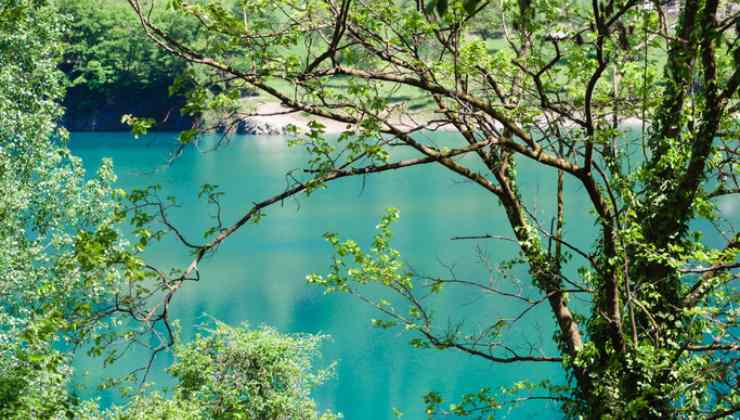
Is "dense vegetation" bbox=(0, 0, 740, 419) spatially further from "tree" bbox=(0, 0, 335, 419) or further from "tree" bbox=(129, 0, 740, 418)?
"tree" bbox=(0, 0, 335, 419)

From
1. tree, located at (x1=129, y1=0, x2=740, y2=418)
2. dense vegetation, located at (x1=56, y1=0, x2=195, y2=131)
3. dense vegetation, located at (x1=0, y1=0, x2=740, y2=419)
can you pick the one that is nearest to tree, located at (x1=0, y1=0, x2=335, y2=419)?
dense vegetation, located at (x1=0, y1=0, x2=740, y2=419)

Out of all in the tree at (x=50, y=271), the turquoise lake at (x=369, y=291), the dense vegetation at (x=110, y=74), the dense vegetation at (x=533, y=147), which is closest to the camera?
the dense vegetation at (x=533, y=147)

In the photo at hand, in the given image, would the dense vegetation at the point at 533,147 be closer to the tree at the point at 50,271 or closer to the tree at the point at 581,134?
the tree at the point at 581,134

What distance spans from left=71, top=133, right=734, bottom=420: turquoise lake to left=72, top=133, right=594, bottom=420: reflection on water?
0.03 metres

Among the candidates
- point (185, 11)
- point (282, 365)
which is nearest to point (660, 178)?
point (185, 11)

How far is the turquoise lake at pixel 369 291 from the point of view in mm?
14055

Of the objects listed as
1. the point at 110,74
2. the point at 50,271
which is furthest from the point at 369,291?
the point at 110,74

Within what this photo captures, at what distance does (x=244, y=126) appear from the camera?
51125mm

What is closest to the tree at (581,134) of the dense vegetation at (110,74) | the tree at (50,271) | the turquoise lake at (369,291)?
the turquoise lake at (369,291)

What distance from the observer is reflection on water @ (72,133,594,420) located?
14148 mm

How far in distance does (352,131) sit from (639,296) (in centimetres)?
211

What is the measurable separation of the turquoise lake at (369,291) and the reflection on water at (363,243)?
0.11 ft

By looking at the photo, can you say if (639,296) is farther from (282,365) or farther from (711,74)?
(282,365)

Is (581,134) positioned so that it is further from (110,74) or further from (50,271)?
(110,74)
